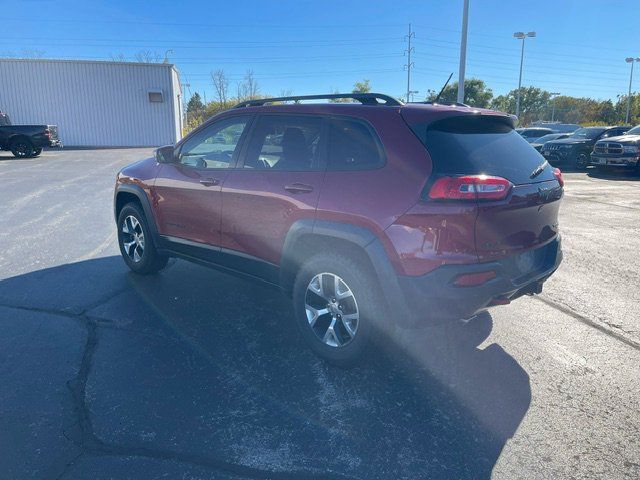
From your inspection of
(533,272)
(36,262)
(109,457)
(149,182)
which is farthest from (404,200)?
(36,262)

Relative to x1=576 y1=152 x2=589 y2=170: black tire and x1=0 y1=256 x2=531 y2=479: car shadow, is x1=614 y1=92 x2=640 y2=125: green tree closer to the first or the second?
x1=576 y1=152 x2=589 y2=170: black tire

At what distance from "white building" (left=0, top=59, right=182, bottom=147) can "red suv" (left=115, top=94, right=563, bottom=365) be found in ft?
91.3

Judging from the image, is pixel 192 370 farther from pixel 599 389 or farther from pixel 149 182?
pixel 599 389

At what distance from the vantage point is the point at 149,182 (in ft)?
15.3

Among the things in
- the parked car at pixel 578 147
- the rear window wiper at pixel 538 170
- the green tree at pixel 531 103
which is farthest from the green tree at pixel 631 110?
the rear window wiper at pixel 538 170

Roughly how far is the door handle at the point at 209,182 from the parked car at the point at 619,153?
16.0 meters

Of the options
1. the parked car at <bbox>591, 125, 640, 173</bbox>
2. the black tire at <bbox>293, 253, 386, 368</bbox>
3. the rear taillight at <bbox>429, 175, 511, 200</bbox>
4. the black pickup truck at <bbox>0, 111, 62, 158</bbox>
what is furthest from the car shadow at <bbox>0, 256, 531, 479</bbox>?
the black pickup truck at <bbox>0, 111, 62, 158</bbox>

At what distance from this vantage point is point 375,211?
2.87 meters

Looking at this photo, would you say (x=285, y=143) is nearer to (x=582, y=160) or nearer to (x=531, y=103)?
(x=582, y=160)

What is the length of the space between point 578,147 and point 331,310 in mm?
18196

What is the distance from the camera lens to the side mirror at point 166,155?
14.7 ft

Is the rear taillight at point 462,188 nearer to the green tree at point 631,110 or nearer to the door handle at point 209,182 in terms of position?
the door handle at point 209,182

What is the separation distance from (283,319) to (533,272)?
2.04 m

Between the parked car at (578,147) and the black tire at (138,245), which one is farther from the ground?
the parked car at (578,147)
